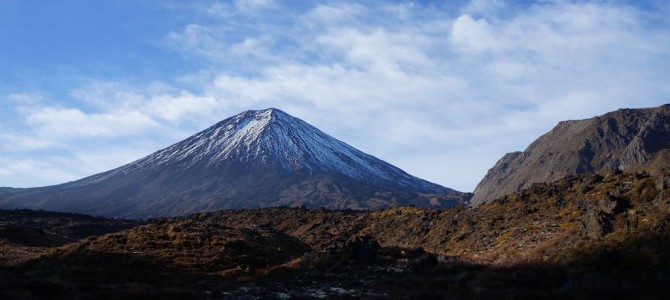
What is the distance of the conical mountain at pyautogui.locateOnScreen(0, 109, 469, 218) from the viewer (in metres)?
118

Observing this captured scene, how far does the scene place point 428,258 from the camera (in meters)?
20.2

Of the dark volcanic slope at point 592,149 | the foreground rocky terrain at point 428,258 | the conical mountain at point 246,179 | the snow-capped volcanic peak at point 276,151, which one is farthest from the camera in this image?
the snow-capped volcanic peak at point 276,151

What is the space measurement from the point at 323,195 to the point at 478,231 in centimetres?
9107

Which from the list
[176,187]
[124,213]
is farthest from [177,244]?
[176,187]

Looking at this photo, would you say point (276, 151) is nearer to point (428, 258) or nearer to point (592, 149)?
point (592, 149)

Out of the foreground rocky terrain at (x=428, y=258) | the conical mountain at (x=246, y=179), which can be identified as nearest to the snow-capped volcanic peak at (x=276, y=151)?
the conical mountain at (x=246, y=179)

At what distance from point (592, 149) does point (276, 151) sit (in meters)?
86.3

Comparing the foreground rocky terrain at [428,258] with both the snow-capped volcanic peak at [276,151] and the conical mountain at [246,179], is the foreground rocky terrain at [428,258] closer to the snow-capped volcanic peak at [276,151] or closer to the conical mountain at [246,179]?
the conical mountain at [246,179]

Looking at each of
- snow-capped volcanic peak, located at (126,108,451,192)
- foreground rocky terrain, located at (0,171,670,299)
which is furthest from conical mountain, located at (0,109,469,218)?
foreground rocky terrain, located at (0,171,670,299)

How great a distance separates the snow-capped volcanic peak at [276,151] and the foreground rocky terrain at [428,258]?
346 feet

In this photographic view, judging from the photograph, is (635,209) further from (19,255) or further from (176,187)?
(176,187)

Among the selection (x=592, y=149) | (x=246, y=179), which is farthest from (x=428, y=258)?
(x=592, y=149)

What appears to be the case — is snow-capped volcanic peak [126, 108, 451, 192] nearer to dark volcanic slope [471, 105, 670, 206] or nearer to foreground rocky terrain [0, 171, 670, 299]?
dark volcanic slope [471, 105, 670, 206]

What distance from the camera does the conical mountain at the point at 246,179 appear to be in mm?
118188
